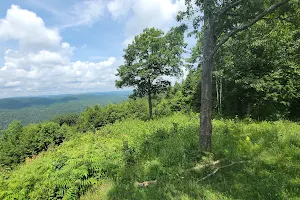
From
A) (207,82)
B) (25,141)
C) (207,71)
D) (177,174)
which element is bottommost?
(25,141)

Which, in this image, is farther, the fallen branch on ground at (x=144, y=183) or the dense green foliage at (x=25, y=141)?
the dense green foliage at (x=25, y=141)

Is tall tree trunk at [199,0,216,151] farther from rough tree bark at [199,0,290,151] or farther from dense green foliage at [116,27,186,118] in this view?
dense green foliage at [116,27,186,118]

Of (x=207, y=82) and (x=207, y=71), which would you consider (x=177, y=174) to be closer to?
(x=207, y=82)

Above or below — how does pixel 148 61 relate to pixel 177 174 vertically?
above

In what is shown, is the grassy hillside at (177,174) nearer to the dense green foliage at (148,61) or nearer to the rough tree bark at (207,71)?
the rough tree bark at (207,71)

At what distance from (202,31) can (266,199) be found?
17.3ft

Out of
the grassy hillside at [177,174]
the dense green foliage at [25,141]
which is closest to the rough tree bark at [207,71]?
the grassy hillside at [177,174]

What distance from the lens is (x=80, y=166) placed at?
600cm

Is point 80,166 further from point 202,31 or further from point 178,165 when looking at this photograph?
point 202,31

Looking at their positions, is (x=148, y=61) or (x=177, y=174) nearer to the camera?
(x=177, y=174)

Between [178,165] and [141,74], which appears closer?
[178,165]

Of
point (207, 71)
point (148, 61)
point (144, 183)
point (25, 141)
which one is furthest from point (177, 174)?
point (25, 141)

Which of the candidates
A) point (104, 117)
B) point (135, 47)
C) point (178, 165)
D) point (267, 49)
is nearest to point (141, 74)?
point (135, 47)

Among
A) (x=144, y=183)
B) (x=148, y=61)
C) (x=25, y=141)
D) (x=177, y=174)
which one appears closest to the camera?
(x=144, y=183)
